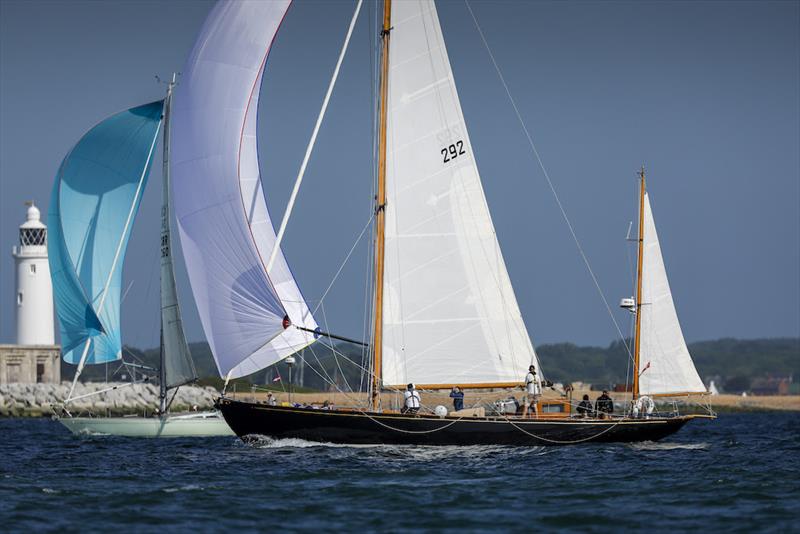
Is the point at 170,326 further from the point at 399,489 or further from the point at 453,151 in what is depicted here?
the point at 399,489

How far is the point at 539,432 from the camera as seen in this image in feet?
106

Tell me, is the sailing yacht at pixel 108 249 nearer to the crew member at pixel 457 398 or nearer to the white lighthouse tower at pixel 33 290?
the crew member at pixel 457 398

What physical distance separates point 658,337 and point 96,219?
1775 cm

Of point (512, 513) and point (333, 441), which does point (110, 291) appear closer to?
point (333, 441)

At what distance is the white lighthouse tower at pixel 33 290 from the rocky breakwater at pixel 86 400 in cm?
544

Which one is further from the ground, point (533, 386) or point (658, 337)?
point (658, 337)

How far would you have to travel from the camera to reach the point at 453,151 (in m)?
32.1

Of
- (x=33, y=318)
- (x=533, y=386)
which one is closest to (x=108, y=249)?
(x=533, y=386)

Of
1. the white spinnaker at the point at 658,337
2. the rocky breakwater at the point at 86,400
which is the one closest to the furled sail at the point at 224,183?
the white spinnaker at the point at 658,337

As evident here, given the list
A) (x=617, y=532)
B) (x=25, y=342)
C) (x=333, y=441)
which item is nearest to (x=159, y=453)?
(x=333, y=441)

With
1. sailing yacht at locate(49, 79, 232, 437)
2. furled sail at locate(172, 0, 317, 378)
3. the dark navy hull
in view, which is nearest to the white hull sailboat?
sailing yacht at locate(49, 79, 232, 437)

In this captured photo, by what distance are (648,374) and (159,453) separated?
45.3 ft

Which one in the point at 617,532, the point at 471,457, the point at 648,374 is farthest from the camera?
the point at 648,374

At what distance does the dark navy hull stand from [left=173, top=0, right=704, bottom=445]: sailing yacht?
3 cm
